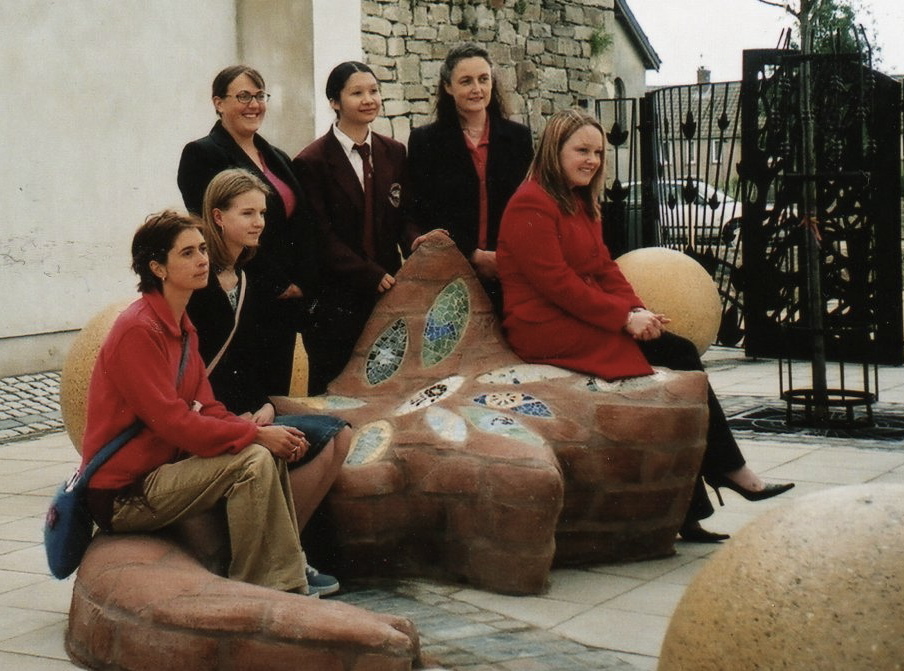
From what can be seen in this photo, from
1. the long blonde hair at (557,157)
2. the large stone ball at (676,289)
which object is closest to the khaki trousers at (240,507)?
the long blonde hair at (557,157)

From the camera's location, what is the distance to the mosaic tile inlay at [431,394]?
5.80m

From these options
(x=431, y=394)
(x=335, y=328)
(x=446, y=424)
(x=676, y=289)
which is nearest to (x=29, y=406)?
(x=676, y=289)

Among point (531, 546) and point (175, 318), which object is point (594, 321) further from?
point (175, 318)

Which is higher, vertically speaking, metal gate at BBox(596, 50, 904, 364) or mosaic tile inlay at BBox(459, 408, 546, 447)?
metal gate at BBox(596, 50, 904, 364)

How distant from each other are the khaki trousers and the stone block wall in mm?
11481

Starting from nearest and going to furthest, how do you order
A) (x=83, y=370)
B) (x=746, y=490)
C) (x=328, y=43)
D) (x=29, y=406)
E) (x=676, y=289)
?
1. (x=746, y=490)
2. (x=83, y=370)
3. (x=29, y=406)
4. (x=676, y=289)
5. (x=328, y=43)

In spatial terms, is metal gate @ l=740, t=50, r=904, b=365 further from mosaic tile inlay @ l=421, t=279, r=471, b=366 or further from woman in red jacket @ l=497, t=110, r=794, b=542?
mosaic tile inlay @ l=421, t=279, r=471, b=366

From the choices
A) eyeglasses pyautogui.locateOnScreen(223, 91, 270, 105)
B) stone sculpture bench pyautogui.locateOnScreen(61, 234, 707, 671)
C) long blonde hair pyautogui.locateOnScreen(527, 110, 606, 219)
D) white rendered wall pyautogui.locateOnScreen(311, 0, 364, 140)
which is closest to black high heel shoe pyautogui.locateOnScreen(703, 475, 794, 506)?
stone sculpture bench pyautogui.locateOnScreen(61, 234, 707, 671)

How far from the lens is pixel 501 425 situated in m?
5.52

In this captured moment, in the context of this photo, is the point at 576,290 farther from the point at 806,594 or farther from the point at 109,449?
the point at 806,594

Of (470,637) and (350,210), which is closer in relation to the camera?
(470,637)

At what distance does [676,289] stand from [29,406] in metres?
4.84

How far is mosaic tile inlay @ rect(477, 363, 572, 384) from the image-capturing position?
5840 millimetres

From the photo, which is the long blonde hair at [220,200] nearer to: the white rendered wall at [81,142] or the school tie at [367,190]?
the school tie at [367,190]
